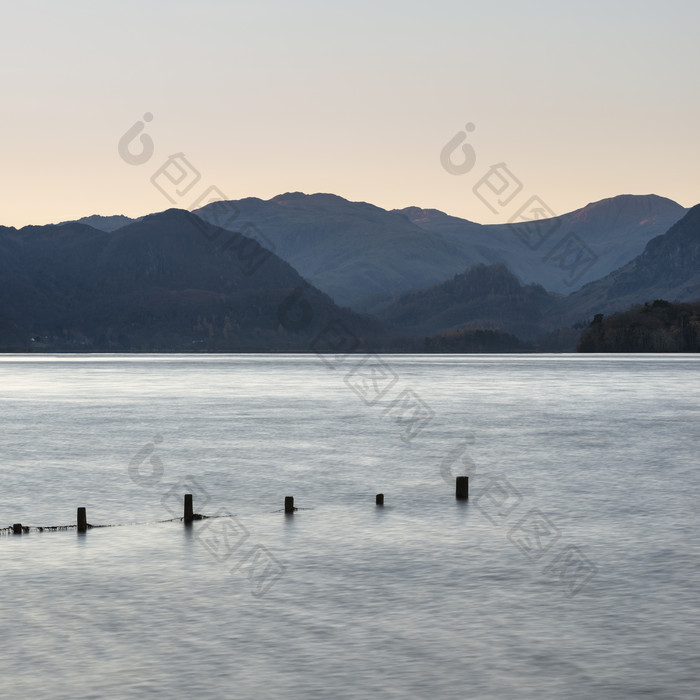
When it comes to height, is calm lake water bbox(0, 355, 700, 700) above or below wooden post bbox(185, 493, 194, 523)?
below

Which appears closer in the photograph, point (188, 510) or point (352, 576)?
point (352, 576)

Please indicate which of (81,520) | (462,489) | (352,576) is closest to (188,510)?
Answer: (81,520)

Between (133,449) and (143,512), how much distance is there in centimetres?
3172

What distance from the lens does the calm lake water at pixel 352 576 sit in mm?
22469

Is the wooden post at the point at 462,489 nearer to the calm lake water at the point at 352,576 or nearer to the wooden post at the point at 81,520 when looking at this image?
the calm lake water at the point at 352,576

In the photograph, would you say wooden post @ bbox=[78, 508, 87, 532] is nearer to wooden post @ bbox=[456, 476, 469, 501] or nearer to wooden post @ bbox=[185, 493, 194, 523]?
wooden post @ bbox=[185, 493, 194, 523]

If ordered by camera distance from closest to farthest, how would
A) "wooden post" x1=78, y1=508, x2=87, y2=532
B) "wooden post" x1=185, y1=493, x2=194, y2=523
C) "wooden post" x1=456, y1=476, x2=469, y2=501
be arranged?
"wooden post" x1=78, y1=508, x2=87, y2=532, "wooden post" x1=185, y1=493, x2=194, y2=523, "wooden post" x1=456, y1=476, x2=469, y2=501

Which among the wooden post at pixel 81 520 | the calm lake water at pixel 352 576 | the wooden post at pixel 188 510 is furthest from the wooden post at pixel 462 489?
the wooden post at pixel 81 520

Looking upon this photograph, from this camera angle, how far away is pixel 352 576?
32188mm

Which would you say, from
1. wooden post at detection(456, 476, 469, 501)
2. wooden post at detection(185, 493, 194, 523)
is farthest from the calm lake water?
wooden post at detection(185, 493, 194, 523)

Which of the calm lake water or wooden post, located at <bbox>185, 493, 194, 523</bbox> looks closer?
the calm lake water

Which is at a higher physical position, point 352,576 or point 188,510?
point 188,510

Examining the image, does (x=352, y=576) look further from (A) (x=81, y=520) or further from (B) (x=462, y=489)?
(B) (x=462, y=489)

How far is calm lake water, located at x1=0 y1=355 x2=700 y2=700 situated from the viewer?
73.7 feet
